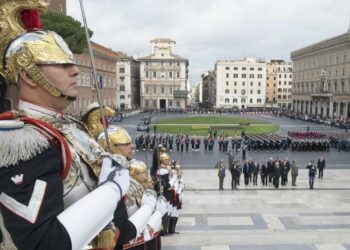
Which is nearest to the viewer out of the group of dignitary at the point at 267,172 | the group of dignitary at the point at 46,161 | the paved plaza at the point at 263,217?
the group of dignitary at the point at 46,161

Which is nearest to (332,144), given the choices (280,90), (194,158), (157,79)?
(194,158)

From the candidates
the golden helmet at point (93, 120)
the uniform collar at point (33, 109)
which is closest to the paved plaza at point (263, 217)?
the golden helmet at point (93, 120)

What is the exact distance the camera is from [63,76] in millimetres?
1965

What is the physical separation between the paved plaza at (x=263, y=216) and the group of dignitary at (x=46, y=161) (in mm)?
7404

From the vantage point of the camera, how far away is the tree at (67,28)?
21766 mm

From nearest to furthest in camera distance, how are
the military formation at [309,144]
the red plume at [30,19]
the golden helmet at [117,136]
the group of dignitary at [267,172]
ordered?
the red plume at [30,19] → the golden helmet at [117,136] → the group of dignitary at [267,172] → the military formation at [309,144]

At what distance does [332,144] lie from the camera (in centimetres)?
3200

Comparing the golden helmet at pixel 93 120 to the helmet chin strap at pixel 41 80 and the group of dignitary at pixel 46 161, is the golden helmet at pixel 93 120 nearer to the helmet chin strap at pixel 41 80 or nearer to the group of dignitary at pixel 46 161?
the group of dignitary at pixel 46 161

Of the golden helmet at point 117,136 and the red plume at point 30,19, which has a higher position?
the red plume at point 30,19

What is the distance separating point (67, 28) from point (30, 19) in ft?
71.6

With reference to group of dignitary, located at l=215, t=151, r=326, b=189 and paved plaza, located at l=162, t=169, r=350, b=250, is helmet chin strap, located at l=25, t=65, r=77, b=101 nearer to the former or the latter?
paved plaza, located at l=162, t=169, r=350, b=250

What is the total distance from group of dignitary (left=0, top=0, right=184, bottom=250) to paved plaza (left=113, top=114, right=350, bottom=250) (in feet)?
24.3

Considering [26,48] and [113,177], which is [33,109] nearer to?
[26,48]

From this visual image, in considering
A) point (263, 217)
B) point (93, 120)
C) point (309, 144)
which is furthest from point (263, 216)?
point (309, 144)
